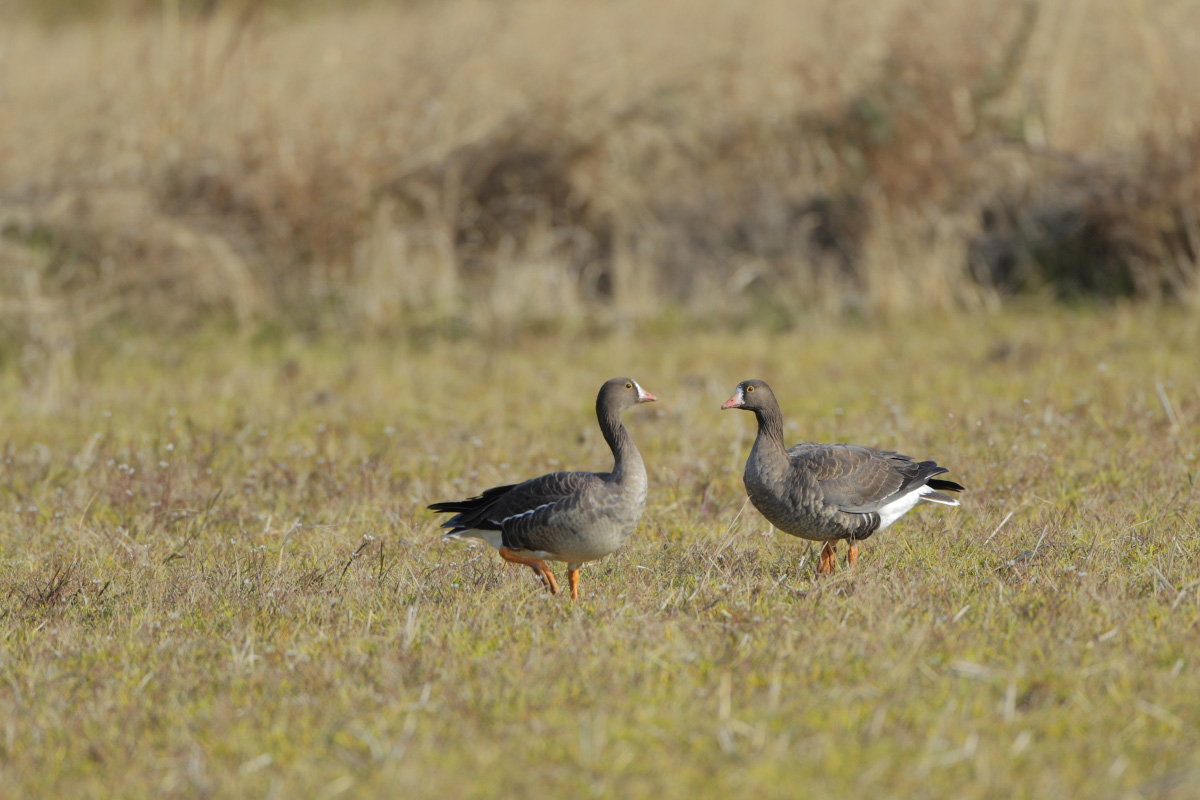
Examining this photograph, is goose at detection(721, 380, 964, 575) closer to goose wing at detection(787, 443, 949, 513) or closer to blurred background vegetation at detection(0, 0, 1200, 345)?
goose wing at detection(787, 443, 949, 513)

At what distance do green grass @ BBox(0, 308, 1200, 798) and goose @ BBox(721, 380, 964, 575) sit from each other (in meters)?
0.25

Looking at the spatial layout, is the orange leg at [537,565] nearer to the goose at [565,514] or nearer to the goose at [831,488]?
the goose at [565,514]

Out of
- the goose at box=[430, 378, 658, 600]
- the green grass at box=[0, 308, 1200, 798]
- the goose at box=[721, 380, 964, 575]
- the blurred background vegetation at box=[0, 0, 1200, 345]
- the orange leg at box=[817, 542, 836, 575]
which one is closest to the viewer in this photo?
the green grass at box=[0, 308, 1200, 798]

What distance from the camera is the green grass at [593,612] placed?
3820mm

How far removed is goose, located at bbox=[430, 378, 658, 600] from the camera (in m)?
5.30

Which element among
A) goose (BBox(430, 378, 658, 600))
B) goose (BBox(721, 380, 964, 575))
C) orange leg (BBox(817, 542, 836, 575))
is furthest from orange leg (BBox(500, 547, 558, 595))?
orange leg (BBox(817, 542, 836, 575))

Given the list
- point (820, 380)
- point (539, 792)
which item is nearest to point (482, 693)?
point (539, 792)

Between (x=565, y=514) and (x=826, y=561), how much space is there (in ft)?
4.62

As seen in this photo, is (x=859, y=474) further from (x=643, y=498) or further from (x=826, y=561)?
(x=643, y=498)

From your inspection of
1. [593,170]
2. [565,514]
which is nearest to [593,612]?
[565,514]

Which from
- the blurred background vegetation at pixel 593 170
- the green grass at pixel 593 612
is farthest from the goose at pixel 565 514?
the blurred background vegetation at pixel 593 170

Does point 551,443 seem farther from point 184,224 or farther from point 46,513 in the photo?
point 184,224

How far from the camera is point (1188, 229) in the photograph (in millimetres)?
12445

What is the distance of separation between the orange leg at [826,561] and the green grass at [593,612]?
0.19m
